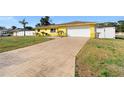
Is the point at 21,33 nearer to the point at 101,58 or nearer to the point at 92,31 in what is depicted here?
the point at 92,31

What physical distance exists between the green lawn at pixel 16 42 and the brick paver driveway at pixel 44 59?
1.10 feet

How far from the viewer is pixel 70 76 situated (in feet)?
22.9

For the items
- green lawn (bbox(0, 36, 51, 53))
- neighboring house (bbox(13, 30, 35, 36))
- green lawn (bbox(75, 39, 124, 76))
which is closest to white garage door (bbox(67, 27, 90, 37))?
green lawn (bbox(75, 39, 124, 76))

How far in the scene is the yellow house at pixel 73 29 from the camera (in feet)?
32.1

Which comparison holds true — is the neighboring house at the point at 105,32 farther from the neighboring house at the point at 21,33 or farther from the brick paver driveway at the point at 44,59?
the neighboring house at the point at 21,33

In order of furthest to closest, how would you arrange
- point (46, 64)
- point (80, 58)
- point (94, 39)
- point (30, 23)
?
point (94, 39) → point (30, 23) → point (80, 58) → point (46, 64)

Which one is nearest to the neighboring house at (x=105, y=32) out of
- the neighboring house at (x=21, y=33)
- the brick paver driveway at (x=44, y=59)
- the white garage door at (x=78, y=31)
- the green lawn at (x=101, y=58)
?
the green lawn at (x=101, y=58)

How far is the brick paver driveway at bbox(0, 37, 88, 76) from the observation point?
7.39 m

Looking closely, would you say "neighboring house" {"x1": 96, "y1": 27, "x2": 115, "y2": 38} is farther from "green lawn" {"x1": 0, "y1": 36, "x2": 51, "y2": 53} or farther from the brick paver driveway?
"green lawn" {"x1": 0, "y1": 36, "x2": 51, "y2": 53}

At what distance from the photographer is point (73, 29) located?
10.6 metres

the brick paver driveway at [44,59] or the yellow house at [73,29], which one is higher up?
the yellow house at [73,29]

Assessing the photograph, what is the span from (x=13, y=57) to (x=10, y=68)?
1.00 m
